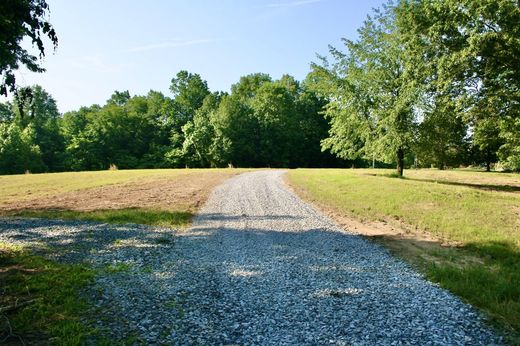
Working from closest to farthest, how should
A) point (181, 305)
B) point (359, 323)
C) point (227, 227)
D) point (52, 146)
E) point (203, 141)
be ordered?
1. point (359, 323)
2. point (181, 305)
3. point (227, 227)
4. point (203, 141)
5. point (52, 146)

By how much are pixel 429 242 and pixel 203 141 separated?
5700 cm

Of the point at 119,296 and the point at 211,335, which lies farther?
the point at 119,296

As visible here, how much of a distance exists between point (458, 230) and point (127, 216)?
12.4m

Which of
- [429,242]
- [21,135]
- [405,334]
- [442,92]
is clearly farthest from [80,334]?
[21,135]

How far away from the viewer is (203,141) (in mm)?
64250

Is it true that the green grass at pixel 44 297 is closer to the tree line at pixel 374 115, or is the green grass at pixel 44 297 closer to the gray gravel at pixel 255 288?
the gray gravel at pixel 255 288

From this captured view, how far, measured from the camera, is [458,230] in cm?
1109

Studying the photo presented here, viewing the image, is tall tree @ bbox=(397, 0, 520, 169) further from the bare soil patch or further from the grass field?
the grass field

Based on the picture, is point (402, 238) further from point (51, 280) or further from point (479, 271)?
point (51, 280)

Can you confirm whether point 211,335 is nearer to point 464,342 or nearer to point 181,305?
point 181,305

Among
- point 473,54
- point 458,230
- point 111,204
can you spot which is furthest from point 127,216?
point 473,54

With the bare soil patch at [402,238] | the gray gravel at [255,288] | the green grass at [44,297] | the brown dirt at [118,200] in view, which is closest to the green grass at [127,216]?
the brown dirt at [118,200]

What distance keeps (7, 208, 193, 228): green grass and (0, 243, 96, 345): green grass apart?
468cm

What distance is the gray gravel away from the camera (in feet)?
16.3
